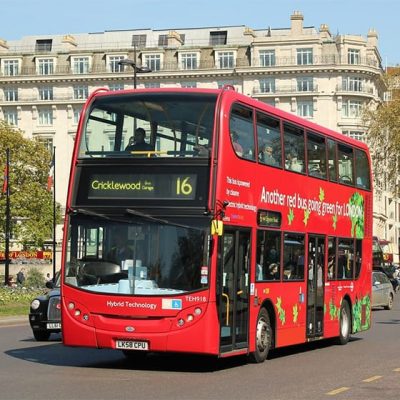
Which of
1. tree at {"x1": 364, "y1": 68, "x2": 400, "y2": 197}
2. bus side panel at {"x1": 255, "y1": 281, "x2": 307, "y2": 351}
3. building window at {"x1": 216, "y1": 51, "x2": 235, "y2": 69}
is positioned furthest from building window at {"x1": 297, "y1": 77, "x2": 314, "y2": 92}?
bus side panel at {"x1": 255, "y1": 281, "x2": 307, "y2": 351}

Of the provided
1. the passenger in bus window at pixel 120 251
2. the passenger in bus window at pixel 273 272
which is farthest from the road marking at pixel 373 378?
the passenger in bus window at pixel 120 251

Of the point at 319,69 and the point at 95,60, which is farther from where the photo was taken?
the point at 95,60

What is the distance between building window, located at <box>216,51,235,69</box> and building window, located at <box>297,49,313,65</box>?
25.3 ft

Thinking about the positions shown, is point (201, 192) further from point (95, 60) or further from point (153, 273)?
point (95, 60)

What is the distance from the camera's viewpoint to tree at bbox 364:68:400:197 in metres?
63.8

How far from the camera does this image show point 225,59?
110125 mm

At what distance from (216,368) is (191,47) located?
315 ft

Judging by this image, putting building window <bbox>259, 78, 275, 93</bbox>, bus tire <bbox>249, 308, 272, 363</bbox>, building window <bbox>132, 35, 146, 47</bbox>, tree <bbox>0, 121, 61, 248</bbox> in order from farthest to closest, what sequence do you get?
1. building window <bbox>132, 35, 146, 47</bbox>
2. building window <bbox>259, 78, 275, 93</bbox>
3. tree <bbox>0, 121, 61, 248</bbox>
4. bus tire <bbox>249, 308, 272, 363</bbox>

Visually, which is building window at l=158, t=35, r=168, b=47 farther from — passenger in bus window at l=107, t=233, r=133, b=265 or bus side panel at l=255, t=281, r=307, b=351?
passenger in bus window at l=107, t=233, r=133, b=265

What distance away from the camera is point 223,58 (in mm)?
110125

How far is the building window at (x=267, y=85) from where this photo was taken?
106 meters

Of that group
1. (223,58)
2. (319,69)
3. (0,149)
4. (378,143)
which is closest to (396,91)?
(378,143)

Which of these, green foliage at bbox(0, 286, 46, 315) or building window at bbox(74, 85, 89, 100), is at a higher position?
building window at bbox(74, 85, 89, 100)

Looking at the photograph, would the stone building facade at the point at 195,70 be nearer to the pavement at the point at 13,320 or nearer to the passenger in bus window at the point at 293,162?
the pavement at the point at 13,320
